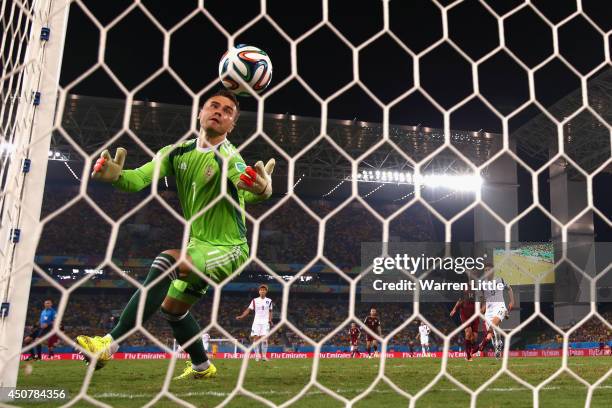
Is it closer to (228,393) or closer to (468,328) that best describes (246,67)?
(228,393)

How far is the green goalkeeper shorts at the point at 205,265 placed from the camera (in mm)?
3148

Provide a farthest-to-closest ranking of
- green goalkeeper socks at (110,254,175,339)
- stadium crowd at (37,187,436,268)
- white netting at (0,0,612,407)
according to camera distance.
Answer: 1. stadium crowd at (37,187,436,268)
2. green goalkeeper socks at (110,254,175,339)
3. white netting at (0,0,612,407)

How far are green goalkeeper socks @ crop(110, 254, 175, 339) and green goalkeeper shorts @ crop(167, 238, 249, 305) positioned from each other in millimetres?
92

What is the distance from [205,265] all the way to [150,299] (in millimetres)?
390

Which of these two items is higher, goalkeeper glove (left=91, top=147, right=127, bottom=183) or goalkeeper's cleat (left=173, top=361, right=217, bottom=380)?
Answer: goalkeeper glove (left=91, top=147, right=127, bottom=183)

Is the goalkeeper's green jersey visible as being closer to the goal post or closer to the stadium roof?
the goal post

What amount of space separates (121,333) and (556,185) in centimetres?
2381

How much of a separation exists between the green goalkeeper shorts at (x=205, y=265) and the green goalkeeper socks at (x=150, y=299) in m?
0.09

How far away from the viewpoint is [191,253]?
10.5ft

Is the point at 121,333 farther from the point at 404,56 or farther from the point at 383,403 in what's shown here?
the point at 404,56

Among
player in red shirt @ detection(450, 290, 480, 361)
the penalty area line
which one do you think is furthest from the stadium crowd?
the penalty area line

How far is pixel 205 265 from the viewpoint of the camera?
3.12 m

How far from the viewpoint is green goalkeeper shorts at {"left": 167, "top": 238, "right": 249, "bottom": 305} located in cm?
315

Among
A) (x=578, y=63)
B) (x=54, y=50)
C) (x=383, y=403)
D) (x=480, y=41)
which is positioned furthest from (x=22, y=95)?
(x=578, y=63)
